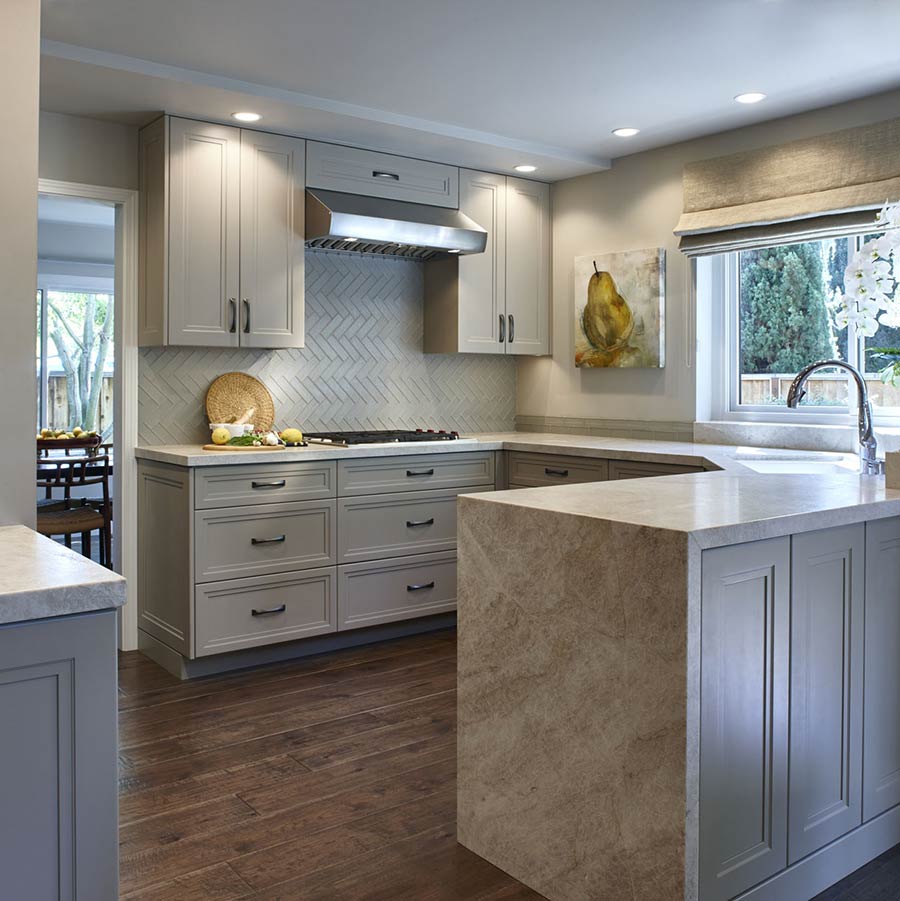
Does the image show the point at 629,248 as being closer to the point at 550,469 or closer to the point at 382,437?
the point at 550,469

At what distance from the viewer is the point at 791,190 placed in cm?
411

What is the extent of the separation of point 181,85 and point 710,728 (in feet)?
10.2

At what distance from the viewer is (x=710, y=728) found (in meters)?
1.83

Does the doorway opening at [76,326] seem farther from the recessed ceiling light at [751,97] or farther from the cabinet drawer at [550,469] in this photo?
the recessed ceiling light at [751,97]

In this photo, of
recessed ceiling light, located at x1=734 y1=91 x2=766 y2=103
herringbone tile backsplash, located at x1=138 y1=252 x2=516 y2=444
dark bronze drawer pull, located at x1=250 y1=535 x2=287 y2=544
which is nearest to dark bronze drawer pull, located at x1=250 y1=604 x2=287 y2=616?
dark bronze drawer pull, located at x1=250 y1=535 x2=287 y2=544

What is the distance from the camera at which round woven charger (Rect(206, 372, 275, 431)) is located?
4340mm

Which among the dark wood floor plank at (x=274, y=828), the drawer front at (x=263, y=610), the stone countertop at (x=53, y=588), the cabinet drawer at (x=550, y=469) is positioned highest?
the cabinet drawer at (x=550, y=469)

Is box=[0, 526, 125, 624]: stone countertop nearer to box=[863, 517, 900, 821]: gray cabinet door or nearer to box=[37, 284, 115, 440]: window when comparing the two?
box=[863, 517, 900, 821]: gray cabinet door

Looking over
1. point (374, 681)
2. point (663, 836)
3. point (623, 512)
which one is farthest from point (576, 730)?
point (374, 681)

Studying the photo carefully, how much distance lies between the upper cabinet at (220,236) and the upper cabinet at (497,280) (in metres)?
0.96

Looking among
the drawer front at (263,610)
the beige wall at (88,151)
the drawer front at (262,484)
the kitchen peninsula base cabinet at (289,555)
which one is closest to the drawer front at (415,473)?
the kitchen peninsula base cabinet at (289,555)

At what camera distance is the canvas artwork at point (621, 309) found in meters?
4.74

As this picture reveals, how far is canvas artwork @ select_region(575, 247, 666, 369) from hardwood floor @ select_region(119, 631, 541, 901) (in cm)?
197

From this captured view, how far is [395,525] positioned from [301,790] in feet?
5.76
